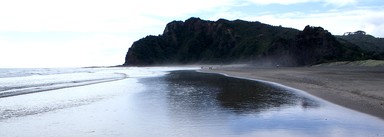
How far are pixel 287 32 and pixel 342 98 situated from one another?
14694 centimetres

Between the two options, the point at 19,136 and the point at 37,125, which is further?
the point at 37,125

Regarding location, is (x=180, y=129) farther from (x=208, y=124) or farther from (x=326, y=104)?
(x=326, y=104)

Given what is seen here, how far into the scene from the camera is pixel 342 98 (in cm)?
1891

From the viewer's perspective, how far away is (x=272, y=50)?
10900 cm

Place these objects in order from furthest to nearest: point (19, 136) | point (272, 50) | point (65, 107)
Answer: point (272, 50), point (65, 107), point (19, 136)

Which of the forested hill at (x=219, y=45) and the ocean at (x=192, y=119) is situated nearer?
the ocean at (x=192, y=119)

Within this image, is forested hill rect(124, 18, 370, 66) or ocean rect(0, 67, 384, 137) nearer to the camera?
ocean rect(0, 67, 384, 137)

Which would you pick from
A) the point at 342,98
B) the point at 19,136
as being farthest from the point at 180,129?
the point at 342,98

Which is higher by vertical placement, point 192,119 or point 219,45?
point 219,45

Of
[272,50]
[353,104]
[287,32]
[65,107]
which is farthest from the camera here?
[287,32]

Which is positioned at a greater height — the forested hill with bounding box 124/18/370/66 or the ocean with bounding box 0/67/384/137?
the forested hill with bounding box 124/18/370/66

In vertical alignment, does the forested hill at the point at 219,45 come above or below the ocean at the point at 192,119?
above

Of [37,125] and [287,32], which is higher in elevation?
[287,32]

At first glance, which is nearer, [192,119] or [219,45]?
Answer: [192,119]
